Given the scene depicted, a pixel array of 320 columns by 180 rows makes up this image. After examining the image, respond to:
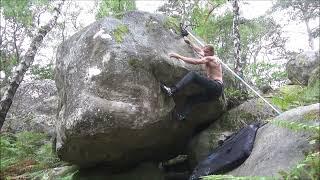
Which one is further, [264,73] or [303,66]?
[264,73]

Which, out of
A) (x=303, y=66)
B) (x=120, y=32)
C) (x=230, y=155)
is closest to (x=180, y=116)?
(x=230, y=155)

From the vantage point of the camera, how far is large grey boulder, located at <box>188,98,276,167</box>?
28.9 ft

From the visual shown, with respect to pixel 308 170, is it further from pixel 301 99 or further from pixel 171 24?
pixel 171 24

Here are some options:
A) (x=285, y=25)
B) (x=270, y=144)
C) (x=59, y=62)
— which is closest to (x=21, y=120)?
(x=59, y=62)

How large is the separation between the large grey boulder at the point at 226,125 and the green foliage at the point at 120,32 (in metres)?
3.01

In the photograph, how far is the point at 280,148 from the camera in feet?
19.5

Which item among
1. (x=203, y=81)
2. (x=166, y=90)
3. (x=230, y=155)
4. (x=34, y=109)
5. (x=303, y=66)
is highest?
(x=303, y=66)

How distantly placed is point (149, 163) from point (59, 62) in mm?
3284

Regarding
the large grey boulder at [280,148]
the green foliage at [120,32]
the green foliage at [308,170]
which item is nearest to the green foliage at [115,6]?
the green foliage at [120,32]

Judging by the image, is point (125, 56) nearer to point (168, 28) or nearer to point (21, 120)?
point (168, 28)

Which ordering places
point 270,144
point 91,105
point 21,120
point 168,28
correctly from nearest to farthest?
1. point 270,144
2. point 91,105
3. point 168,28
4. point 21,120

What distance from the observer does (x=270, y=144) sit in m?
6.34

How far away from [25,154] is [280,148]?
30.1ft

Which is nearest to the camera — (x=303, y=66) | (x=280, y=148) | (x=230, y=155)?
(x=280, y=148)
